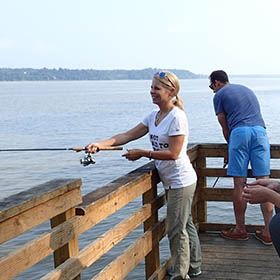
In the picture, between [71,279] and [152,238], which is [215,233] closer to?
[152,238]

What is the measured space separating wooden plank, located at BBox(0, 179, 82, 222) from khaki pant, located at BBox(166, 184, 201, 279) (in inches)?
45.0

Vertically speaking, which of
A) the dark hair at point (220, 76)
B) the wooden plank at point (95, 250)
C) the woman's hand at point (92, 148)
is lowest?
the wooden plank at point (95, 250)

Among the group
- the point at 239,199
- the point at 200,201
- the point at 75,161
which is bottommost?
the point at 75,161

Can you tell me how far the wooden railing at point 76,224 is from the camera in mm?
1986

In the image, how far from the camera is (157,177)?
368 centimetres

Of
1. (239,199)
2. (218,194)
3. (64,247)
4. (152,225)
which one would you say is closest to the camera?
(64,247)

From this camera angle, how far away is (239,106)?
14.5ft

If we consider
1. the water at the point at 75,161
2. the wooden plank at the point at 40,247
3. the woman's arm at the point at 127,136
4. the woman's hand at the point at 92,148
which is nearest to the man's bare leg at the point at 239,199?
the woman's arm at the point at 127,136

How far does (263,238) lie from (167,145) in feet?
5.94

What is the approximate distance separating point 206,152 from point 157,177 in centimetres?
123

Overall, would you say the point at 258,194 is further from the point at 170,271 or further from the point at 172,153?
the point at 170,271

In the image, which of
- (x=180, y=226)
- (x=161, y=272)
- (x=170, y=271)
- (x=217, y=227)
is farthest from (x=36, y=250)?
(x=217, y=227)

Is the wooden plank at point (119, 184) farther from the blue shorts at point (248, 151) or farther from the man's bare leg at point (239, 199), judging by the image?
the man's bare leg at point (239, 199)

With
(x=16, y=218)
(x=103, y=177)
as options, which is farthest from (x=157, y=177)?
(x=103, y=177)
